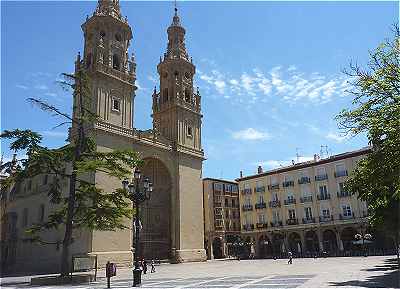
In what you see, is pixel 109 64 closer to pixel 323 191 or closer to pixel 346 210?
pixel 323 191

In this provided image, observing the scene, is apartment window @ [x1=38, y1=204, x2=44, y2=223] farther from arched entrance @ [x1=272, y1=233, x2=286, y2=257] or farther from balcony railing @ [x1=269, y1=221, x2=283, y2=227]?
arched entrance @ [x1=272, y1=233, x2=286, y2=257]

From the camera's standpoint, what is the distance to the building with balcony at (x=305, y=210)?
168 ft

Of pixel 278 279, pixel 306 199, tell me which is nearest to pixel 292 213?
pixel 306 199

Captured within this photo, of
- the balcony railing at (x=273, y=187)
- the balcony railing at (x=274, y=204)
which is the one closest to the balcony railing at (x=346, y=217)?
the balcony railing at (x=274, y=204)

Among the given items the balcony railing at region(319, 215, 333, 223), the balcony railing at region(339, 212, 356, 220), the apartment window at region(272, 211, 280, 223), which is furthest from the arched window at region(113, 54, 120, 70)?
the balcony railing at region(339, 212, 356, 220)

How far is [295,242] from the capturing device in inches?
2264

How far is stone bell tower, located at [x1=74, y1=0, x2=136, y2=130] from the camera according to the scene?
40.0 metres

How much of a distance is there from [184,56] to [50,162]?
112 ft

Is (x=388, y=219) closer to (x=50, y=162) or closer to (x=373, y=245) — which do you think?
(x=50, y=162)

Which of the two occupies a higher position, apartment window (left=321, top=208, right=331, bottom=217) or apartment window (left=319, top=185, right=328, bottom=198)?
apartment window (left=319, top=185, right=328, bottom=198)

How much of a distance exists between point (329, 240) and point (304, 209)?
520 centimetres

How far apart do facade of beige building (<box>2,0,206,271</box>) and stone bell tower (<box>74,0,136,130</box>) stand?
10 centimetres

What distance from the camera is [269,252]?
60.7 meters

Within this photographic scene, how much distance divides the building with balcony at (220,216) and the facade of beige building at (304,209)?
289 cm
